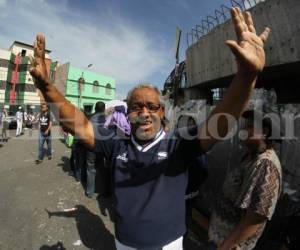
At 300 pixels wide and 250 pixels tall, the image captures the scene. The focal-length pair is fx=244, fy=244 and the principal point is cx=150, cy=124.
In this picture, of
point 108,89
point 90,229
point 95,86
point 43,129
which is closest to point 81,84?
point 95,86

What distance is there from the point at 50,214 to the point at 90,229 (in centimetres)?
96

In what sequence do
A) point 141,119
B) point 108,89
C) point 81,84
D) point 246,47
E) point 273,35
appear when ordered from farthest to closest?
point 108,89, point 81,84, point 273,35, point 141,119, point 246,47

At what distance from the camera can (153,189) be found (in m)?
1.44

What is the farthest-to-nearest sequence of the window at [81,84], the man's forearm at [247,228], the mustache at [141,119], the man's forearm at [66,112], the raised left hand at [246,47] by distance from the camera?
the window at [81,84]
the man's forearm at [247,228]
the mustache at [141,119]
the man's forearm at [66,112]
the raised left hand at [246,47]

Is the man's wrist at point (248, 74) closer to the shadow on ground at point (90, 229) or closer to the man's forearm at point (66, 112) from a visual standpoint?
the man's forearm at point (66, 112)

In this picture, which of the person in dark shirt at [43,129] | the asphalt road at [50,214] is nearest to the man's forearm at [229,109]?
the asphalt road at [50,214]

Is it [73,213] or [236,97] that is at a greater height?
[236,97]

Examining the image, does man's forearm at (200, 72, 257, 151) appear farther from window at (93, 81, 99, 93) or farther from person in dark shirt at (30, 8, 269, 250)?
window at (93, 81, 99, 93)

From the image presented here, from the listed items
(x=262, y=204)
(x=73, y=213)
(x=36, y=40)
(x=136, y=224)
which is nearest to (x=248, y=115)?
(x=262, y=204)

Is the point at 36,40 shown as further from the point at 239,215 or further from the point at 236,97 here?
the point at 239,215

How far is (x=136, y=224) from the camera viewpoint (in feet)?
4.75

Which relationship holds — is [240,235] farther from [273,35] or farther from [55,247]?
[273,35]

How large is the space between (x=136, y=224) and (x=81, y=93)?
36975 millimetres

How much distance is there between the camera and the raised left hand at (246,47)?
3.38 ft
